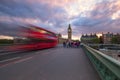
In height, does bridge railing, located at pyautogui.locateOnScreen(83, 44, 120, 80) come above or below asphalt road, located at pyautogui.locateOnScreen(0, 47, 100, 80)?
above

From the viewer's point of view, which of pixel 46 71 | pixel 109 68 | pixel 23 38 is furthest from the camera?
pixel 23 38

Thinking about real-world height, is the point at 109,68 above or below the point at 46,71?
above

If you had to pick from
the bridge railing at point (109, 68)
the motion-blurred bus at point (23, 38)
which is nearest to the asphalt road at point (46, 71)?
the bridge railing at point (109, 68)

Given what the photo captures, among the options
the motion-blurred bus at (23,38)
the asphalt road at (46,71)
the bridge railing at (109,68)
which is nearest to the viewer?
the bridge railing at (109,68)

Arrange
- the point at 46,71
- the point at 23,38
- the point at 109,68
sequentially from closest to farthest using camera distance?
1. the point at 109,68
2. the point at 46,71
3. the point at 23,38

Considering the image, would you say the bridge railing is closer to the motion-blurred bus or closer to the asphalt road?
the asphalt road

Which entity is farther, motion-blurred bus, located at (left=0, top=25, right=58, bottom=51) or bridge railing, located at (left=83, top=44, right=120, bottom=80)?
motion-blurred bus, located at (left=0, top=25, right=58, bottom=51)

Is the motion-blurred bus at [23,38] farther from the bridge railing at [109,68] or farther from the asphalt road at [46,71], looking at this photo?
the bridge railing at [109,68]

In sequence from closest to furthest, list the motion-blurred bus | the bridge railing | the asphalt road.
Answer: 1. the bridge railing
2. the asphalt road
3. the motion-blurred bus

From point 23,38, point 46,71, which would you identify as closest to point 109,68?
point 46,71

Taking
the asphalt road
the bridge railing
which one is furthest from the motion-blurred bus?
the bridge railing

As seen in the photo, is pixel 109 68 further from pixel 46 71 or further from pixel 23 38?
pixel 23 38

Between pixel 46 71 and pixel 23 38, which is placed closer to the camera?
pixel 46 71

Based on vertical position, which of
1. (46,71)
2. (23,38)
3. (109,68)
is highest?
(23,38)
